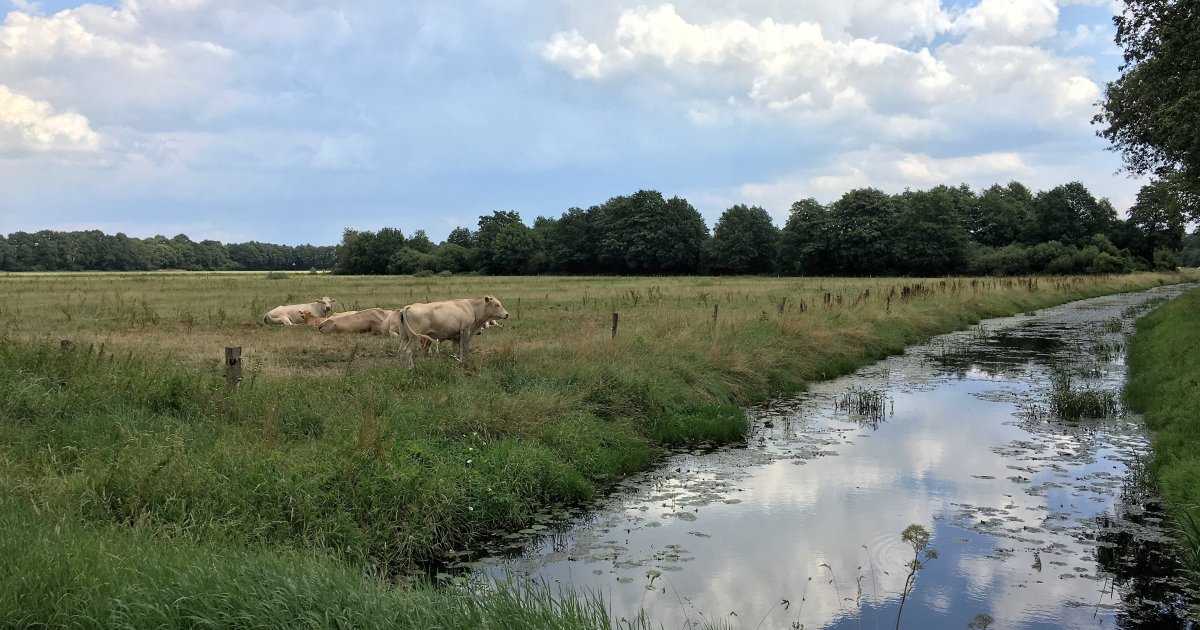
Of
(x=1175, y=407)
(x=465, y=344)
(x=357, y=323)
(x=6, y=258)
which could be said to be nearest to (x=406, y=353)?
(x=465, y=344)

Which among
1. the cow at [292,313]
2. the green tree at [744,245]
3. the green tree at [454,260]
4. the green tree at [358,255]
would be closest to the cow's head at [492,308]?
the cow at [292,313]

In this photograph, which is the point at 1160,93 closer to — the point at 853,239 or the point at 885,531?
the point at 885,531

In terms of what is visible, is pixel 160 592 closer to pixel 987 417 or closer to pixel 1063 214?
pixel 987 417

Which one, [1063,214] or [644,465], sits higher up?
[1063,214]

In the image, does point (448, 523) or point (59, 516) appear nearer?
point (59, 516)

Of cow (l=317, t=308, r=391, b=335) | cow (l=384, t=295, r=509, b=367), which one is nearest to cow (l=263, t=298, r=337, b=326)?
cow (l=317, t=308, r=391, b=335)

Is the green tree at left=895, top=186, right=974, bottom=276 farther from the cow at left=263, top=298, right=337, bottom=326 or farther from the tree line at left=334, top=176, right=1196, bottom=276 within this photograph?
the cow at left=263, top=298, right=337, bottom=326

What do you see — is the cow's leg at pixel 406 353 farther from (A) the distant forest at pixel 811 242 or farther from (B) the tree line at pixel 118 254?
(B) the tree line at pixel 118 254

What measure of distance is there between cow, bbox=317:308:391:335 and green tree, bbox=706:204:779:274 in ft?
255

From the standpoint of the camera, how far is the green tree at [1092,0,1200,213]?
1692 cm

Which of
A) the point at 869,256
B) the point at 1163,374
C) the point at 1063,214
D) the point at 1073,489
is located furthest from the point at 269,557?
the point at 1063,214

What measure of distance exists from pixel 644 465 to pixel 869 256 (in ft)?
273

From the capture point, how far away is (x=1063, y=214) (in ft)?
309

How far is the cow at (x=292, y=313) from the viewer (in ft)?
73.4
